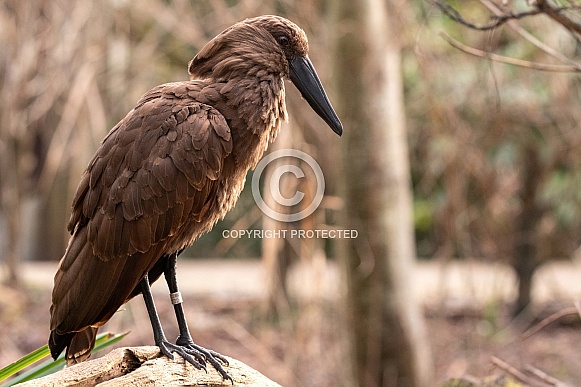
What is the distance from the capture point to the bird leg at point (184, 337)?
2.91 metres

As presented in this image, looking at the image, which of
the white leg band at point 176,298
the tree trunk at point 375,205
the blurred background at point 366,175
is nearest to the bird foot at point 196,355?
the white leg band at point 176,298

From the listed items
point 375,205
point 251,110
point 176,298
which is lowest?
point 176,298

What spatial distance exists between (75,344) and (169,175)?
2.45ft

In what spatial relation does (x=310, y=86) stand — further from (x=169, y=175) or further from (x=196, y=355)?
(x=196, y=355)

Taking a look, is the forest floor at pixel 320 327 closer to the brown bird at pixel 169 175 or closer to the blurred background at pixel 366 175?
the blurred background at pixel 366 175

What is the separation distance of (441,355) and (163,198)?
5.22 metres

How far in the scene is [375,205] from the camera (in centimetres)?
579

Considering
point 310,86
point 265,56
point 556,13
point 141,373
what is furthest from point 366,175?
point 141,373

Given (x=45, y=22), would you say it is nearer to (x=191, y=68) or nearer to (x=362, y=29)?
(x=362, y=29)

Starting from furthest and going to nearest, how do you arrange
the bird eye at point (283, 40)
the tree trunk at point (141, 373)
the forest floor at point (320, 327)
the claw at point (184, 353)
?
1. the forest floor at point (320, 327)
2. the bird eye at point (283, 40)
3. the claw at point (184, 353)
4. the tree trunk at point (141, 373)

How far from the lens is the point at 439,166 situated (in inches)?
313

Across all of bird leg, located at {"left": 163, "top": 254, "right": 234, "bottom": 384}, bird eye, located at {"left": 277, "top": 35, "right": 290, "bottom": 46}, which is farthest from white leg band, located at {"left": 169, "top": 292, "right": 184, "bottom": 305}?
bird eye, located at {"left": 277, "top": 35, "right": 290, "bottom": 46}

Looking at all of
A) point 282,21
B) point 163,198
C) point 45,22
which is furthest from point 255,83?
point 45,22

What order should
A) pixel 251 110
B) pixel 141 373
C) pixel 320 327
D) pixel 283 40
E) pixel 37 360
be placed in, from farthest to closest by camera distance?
pixel 320 327, pixel 37 360, pixel 283 40, pixel 251 110, pixel 141 373
